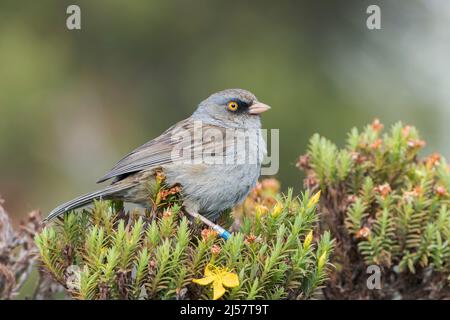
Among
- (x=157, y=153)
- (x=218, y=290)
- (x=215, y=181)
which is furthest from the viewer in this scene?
(x=157, y=153)

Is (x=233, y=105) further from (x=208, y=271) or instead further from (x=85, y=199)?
(x=208, y=271)

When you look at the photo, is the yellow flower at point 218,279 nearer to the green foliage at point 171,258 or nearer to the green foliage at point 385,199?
the green foliage at point 171,258

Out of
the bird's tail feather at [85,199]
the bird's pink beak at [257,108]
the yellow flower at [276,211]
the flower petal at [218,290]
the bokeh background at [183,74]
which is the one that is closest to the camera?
the flower petal at [218,290]

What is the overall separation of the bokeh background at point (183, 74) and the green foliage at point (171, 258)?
15.2 ft

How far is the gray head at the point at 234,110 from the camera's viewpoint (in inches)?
195

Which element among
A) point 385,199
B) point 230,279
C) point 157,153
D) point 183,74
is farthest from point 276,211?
point 183,74

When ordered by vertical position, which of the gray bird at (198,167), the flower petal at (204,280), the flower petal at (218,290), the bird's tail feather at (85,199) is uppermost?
the gray bird at (198,167)

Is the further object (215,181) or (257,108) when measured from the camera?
(257,108)

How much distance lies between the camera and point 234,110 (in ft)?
16.4

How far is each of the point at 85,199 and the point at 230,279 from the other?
119cm

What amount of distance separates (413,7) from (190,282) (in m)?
6.45

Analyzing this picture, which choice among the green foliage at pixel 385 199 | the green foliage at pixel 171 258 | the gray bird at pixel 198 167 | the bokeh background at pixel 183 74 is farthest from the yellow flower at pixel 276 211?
the bokeh background at pixel 183 74

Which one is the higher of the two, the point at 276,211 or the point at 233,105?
the point at 233,105

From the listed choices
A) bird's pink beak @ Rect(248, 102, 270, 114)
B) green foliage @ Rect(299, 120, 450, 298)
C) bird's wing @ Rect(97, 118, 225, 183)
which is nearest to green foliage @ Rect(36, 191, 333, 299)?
green foliage @ Rect(299, 120, 450, 298)
